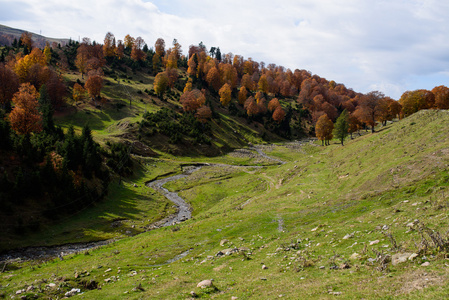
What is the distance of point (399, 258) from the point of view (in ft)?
48.5

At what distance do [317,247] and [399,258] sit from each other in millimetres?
7916

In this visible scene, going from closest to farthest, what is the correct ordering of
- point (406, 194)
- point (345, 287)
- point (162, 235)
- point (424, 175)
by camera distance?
point (345, 287), point (406, 194), point (424, 175), point (162, 235)

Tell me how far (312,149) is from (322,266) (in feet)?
447

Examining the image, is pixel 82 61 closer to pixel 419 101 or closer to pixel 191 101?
pixel 191 101

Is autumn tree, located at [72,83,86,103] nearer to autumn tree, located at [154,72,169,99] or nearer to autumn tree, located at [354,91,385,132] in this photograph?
autumn tree, located at [154,72,169,99]

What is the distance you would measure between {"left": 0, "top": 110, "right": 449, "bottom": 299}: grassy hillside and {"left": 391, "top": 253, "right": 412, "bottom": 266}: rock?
10 centimetres

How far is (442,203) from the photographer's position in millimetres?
22188

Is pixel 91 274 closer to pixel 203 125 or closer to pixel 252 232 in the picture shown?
pixel 252 232

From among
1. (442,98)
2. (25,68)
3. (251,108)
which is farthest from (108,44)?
(442,98)

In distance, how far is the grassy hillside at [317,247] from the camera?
14.5 m

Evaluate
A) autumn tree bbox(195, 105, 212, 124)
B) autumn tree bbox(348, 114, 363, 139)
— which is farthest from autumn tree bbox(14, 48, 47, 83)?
autumn tree bbox(348, 114, 363, 139)

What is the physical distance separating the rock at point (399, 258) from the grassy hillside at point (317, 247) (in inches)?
3.9

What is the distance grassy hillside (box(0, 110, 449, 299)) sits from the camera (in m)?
14.5

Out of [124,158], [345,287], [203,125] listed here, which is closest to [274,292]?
[345,287]
